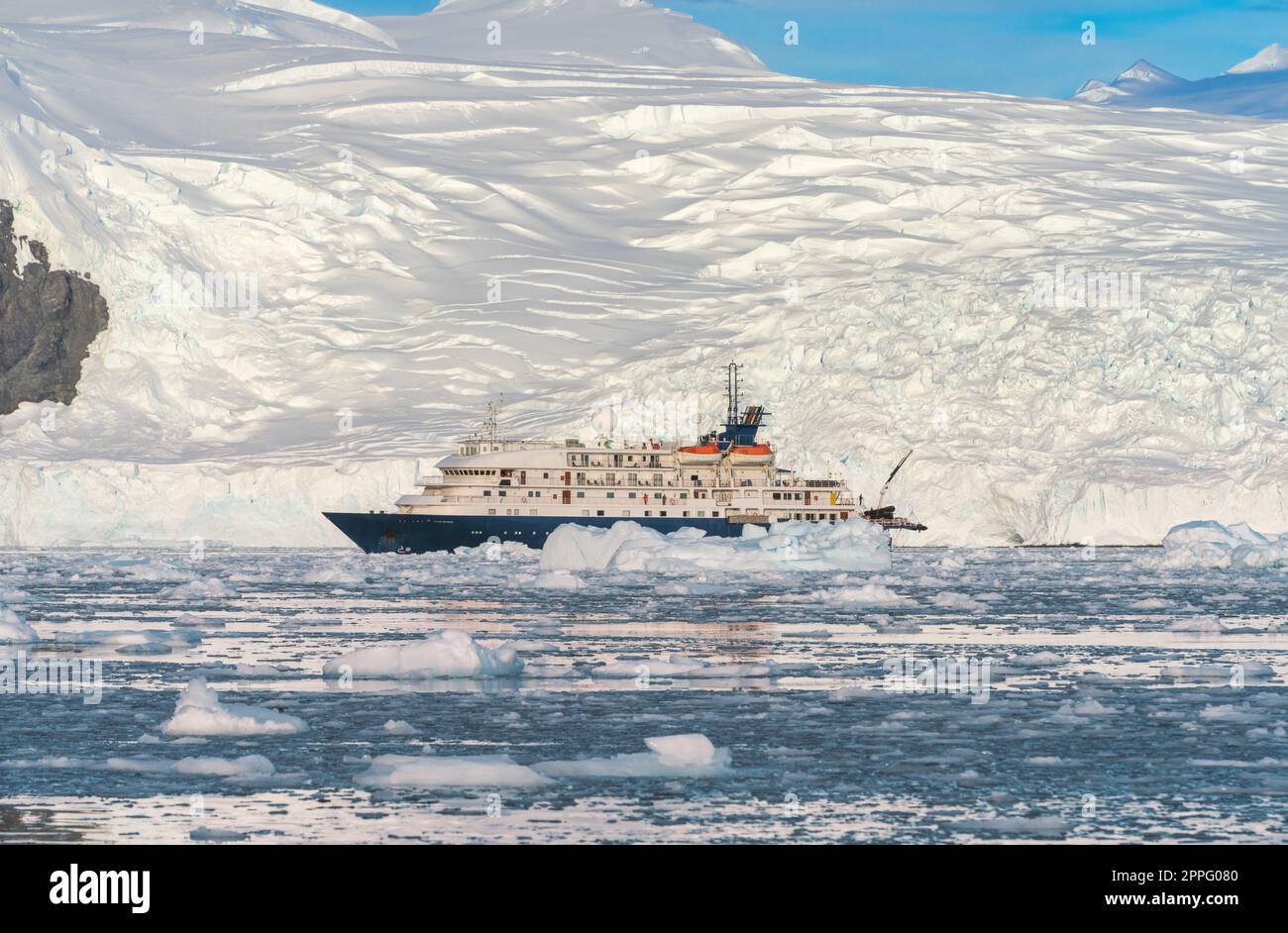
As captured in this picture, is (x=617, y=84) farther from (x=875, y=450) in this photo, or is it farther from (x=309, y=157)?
(x=875, y=450)

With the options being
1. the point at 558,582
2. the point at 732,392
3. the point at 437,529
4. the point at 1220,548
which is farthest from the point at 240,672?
the point at 732,392

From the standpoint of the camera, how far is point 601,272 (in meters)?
90.6

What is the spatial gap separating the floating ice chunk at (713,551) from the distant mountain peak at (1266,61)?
5328 inches

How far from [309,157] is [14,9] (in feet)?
145

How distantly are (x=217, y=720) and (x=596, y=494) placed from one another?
152ft

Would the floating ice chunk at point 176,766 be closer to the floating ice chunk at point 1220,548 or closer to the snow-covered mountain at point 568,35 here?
the floating ice chunk at point 1220,548

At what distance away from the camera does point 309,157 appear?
310ft

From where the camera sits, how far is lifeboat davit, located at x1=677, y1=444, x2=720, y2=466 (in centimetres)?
6444

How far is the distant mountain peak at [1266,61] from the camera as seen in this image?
171 meters

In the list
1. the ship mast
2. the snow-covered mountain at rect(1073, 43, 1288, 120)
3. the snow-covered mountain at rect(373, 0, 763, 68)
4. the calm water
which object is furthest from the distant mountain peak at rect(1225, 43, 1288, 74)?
the calm water

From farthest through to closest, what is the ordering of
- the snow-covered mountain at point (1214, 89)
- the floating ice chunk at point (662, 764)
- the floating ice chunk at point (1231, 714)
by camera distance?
the snow-covered mountain at point (1214, 89) → the floating ice chunk at point (1231, 714) → the floating ice chunk at point (662, 764)

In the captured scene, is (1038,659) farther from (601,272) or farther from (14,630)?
(601,272)

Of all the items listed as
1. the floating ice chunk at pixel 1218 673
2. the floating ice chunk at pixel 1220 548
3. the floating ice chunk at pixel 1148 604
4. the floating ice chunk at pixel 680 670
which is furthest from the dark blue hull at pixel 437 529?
the floating ice chunk at pixel 1218 673

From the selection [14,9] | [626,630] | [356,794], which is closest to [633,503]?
[626,630]
